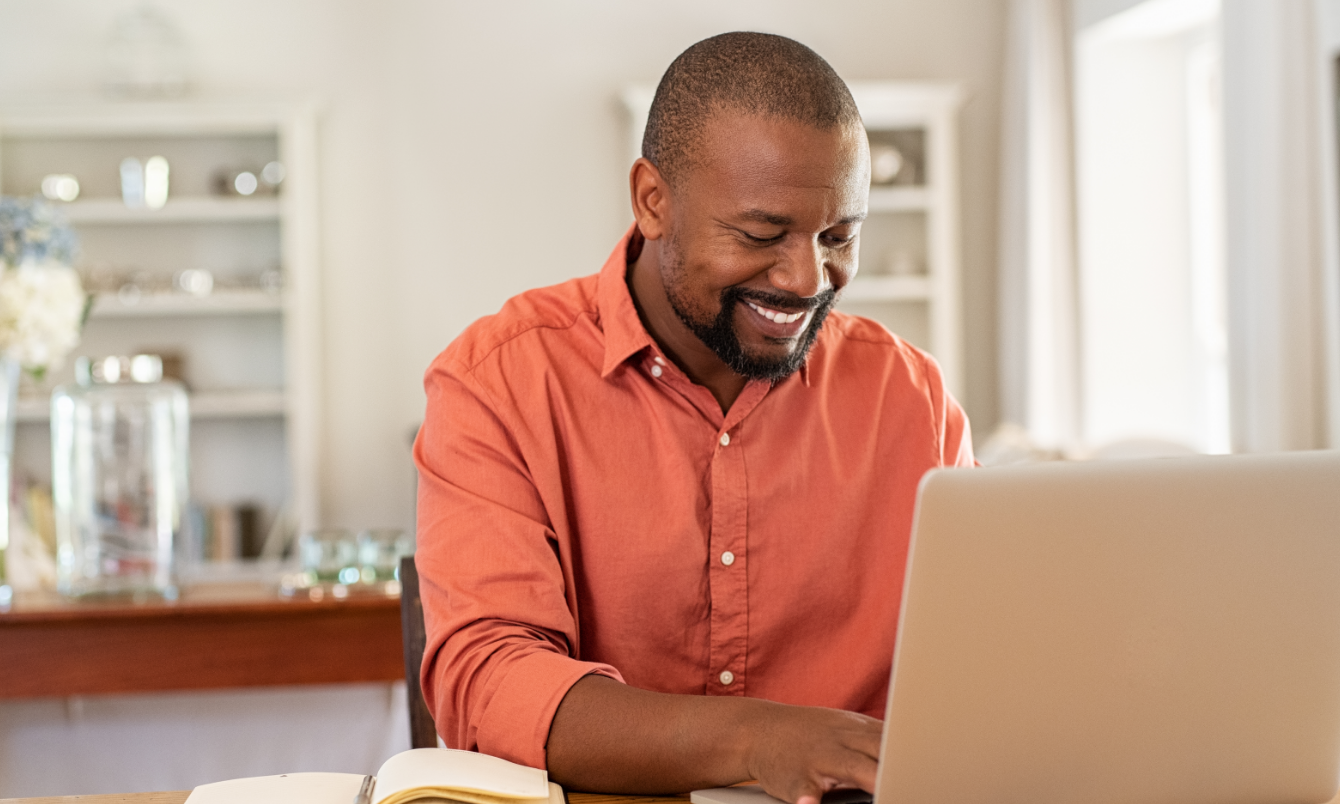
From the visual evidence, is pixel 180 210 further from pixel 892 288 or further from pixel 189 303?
pixel 892 288

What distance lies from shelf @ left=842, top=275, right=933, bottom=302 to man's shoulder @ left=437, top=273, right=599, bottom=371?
3.17 m

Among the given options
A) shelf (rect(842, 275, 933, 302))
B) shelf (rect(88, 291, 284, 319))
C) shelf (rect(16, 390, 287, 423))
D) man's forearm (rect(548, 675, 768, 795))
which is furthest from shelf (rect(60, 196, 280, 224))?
man's forearm (rect(548, 675, 768, 795))

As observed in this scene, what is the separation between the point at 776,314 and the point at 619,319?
0.18 m

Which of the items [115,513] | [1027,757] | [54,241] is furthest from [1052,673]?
[54,241]

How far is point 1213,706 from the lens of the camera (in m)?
0.83

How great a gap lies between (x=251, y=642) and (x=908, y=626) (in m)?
1.35

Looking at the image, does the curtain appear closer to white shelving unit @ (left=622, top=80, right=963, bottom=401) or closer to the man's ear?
white shelving unit @ (left=622, top=80, right=963, bottom=401)

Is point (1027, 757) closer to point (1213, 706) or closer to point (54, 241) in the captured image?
point (1213, 706)

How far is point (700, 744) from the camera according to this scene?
959 mm

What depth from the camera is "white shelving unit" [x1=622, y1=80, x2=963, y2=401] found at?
4.39 meters

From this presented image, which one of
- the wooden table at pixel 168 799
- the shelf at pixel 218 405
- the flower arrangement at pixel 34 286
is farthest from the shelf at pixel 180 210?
the wooden table at pixel 168 799

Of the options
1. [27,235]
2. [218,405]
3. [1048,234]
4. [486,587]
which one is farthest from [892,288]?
[486,587]

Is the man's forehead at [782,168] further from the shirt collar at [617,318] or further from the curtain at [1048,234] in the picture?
the curtain at [1048,234]

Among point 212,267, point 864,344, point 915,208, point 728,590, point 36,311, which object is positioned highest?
point 915,208
